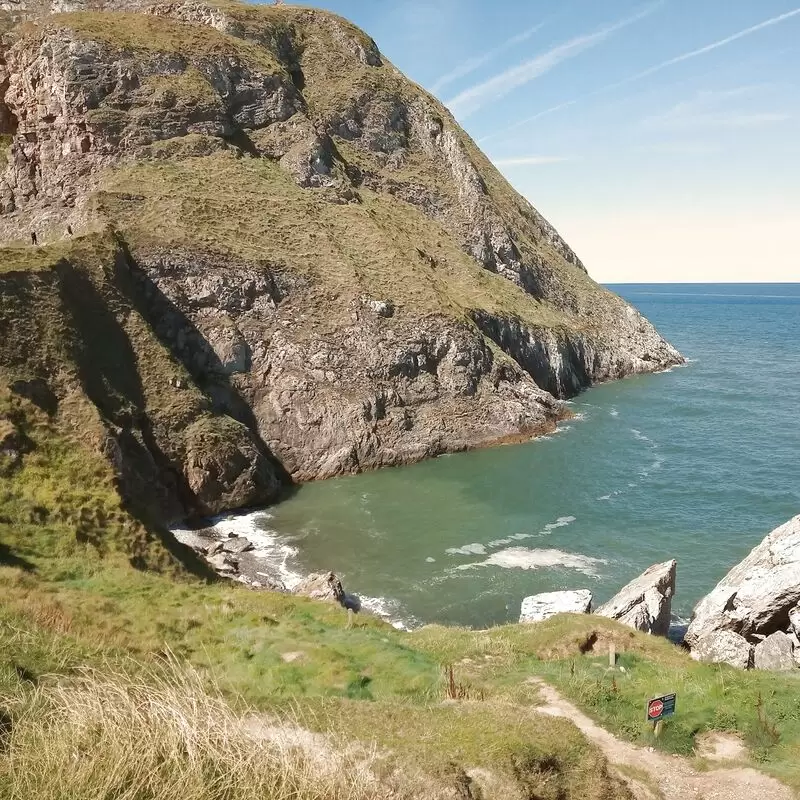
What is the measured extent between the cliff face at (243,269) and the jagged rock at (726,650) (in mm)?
34941

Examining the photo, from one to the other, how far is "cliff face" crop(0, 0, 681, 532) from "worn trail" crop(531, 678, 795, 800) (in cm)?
3444

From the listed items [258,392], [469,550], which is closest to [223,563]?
[469,550]

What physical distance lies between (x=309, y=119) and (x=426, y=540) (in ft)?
231

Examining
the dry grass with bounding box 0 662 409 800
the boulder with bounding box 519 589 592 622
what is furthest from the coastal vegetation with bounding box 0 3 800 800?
the boulder with bounding box 519 589 592 622

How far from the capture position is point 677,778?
1545 cm

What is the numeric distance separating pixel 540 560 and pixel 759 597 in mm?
15138

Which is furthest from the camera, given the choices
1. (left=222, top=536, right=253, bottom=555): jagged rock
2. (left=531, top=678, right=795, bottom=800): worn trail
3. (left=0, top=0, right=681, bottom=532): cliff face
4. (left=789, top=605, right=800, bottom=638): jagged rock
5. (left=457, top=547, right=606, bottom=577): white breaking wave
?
(left=0, top=0, right=681, bottom=532): cliff face

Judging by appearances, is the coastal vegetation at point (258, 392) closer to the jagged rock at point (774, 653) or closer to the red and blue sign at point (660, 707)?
the red and blue sign at point (660, 707)

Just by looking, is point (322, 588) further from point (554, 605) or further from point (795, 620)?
point (795, 620)

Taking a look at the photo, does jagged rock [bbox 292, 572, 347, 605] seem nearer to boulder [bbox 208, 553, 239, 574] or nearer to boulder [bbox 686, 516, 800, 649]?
boulder [bbox 208, 553, 239, 574]

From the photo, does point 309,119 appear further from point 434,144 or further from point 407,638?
point 407,638

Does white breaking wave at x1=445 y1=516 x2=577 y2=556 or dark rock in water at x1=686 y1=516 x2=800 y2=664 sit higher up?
dark rock in water at x1=686 y1=516 x2=800 y2=664

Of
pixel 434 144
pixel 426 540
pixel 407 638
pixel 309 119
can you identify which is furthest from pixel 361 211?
pixel 407 638

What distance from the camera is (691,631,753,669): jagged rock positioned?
1029 inches
